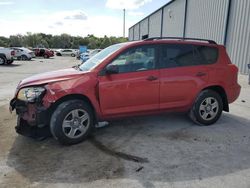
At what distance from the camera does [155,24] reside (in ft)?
105

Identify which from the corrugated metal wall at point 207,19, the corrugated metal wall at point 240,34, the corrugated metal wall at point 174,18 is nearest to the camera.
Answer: the corrugated metal wall at point 240,34

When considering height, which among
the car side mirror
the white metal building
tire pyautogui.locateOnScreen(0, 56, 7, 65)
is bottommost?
tire pyautogui.locateOnScreen(0, 56, 7, 65)

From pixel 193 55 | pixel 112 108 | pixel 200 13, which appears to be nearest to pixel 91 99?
pixel 112 108

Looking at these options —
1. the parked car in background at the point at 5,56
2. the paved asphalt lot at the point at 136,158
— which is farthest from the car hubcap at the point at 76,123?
the parked car in background at the point at 5,56

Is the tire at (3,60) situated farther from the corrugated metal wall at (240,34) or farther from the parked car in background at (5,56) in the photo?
the corrugated metal wall at (240,34)

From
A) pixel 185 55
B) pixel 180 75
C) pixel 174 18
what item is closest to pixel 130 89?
pixel 180 75

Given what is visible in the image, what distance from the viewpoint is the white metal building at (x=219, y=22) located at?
12.3m

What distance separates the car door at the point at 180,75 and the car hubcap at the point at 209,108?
1.09 feet

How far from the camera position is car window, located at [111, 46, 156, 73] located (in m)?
4.67

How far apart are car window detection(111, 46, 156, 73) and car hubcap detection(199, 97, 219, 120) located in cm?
146

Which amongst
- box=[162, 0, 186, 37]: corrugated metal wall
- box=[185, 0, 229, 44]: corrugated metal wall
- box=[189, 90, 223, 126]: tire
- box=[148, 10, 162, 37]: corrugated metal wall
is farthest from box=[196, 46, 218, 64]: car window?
box=[148, 10, 162, 37]: corrugated metal wall

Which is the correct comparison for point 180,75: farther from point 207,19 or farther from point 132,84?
point 207,19

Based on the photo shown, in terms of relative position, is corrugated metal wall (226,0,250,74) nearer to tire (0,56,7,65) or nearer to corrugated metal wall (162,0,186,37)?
corrugated metal wall (162,0,186,37)

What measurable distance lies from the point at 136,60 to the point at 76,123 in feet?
5.24
